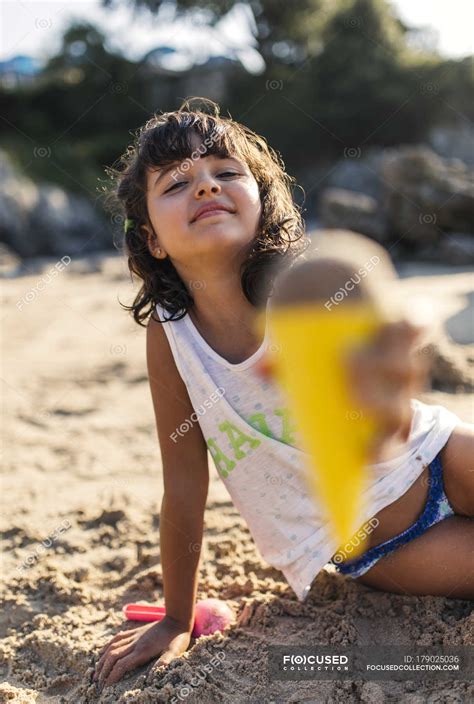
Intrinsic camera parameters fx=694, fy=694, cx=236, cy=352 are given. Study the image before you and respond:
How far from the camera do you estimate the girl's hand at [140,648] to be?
1.71m

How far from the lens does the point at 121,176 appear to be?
1934 millimetres

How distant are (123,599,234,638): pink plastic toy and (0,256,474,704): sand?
4 cm

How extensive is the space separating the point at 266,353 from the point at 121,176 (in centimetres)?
68

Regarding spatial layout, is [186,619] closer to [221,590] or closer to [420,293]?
[221,590]

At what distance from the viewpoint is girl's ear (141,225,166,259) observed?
1.83 meters

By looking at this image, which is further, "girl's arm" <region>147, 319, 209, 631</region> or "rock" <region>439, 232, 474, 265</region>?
"rock" <region>439, 232, 474, 265</region>

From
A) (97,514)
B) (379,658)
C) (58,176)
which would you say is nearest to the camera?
(379,658)

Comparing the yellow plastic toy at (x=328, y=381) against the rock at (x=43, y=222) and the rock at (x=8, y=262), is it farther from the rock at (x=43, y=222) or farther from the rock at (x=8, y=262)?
the rock at (x=43, y=222)

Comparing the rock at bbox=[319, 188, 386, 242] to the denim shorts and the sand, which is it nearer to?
the sand

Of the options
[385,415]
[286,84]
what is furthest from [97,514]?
[286,84]

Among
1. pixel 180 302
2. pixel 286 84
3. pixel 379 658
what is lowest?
pixel 379 658

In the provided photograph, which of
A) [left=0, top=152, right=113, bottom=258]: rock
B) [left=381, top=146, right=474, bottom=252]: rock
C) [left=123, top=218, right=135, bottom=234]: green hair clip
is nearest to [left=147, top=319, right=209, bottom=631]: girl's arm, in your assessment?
[left=123, top=218, right=135, bottom=234]: green hair clip

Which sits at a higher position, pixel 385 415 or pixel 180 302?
pixel 180 302

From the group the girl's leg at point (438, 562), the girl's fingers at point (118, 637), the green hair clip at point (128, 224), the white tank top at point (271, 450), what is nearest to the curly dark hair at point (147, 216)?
the green hair clip at point (128, 224)
